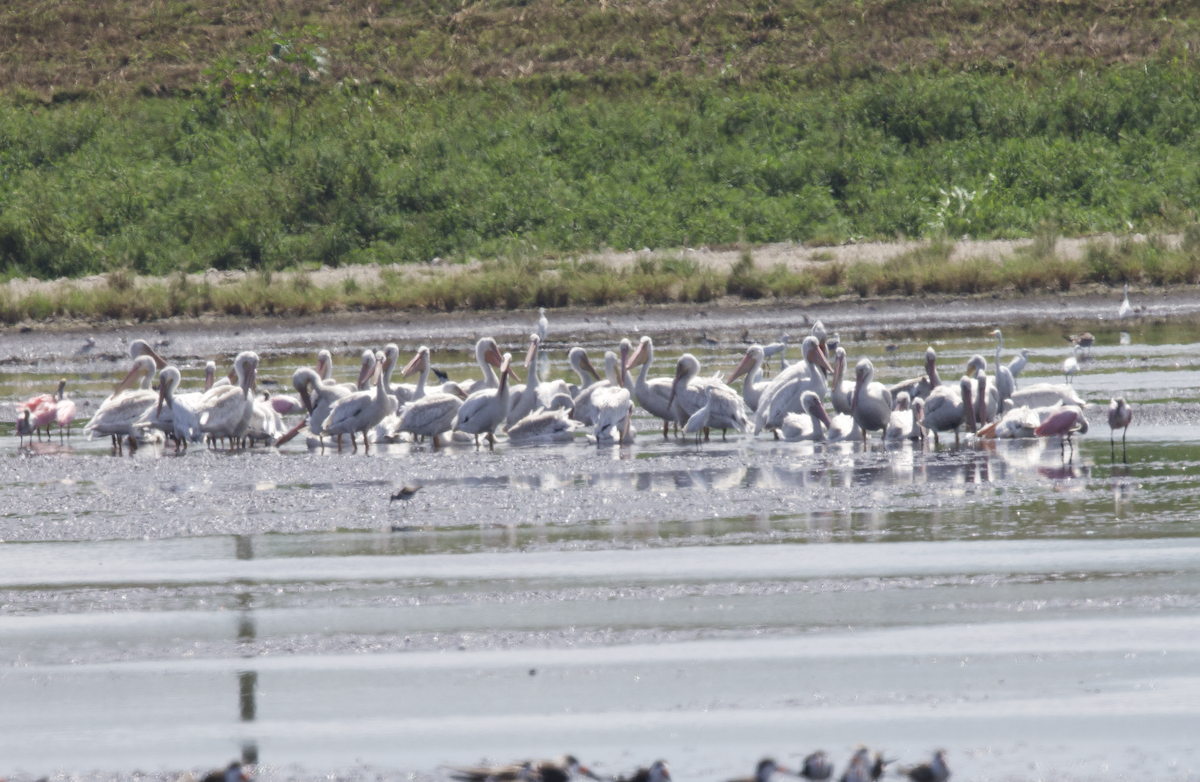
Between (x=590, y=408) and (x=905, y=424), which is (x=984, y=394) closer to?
(x=905, y=424)

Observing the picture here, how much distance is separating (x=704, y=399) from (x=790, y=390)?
0.83m

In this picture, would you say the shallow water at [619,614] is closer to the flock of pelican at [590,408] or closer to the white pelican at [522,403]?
the flock of pelican at [590,408]

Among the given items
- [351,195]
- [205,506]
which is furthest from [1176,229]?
[205,506]

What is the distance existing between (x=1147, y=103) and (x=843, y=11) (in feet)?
36.3

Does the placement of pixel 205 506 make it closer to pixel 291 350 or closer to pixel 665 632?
pixel 665 632

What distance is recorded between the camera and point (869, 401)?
14.3 metres

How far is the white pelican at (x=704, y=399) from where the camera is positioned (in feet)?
49.1

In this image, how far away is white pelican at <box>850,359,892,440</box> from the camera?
14250 millimetres

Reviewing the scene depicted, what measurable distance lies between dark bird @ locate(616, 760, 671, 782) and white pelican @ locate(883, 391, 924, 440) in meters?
9.02

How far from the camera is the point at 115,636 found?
7906 mm

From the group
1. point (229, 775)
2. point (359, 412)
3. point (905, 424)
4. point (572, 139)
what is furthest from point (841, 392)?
point (572, 139)

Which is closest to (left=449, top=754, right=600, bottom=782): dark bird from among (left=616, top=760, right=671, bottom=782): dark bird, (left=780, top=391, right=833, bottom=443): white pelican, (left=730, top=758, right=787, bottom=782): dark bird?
(left=616, top=760, right=671, bottom=782): dark bird

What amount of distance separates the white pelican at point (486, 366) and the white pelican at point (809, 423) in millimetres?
3098

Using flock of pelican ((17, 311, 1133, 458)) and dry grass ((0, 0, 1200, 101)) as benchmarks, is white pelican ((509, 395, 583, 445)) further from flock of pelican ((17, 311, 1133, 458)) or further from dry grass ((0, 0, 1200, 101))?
dry grass ((0, 0, 1200, 101))
